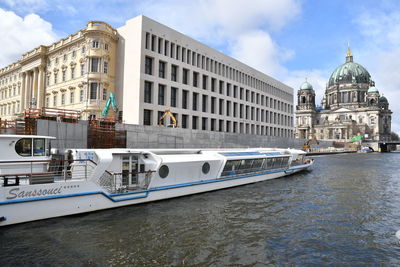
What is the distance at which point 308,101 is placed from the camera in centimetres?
18800

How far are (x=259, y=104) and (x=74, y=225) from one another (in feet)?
213

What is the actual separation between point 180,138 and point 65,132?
17.3 meters

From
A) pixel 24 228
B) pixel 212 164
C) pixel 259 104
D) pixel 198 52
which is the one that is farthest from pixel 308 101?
pixel 24 228

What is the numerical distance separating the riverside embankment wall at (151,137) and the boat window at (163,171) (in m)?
14.3

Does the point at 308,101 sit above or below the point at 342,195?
above

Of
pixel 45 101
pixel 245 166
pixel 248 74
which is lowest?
pixel 245 166

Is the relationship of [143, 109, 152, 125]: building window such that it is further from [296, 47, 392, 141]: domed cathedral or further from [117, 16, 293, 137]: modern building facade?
[296, 47, 392, 141]: domed cathedral

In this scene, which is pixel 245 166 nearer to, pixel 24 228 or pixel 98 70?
pixel 24 228

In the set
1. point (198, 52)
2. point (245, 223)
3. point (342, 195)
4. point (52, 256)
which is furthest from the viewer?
point (198, 52)

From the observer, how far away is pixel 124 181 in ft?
57.2

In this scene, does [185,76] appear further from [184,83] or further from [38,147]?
[38,147]

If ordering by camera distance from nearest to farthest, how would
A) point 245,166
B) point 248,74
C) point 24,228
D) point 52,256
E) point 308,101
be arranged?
point 52,256 < point 24,228 < point 245,166 < point 248,74 < point 308,101

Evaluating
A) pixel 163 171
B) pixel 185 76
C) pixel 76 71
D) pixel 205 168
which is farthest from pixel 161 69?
pixel 163 171

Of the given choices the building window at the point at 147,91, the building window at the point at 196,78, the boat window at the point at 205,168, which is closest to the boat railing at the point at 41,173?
the boat window at the point at 205,168
